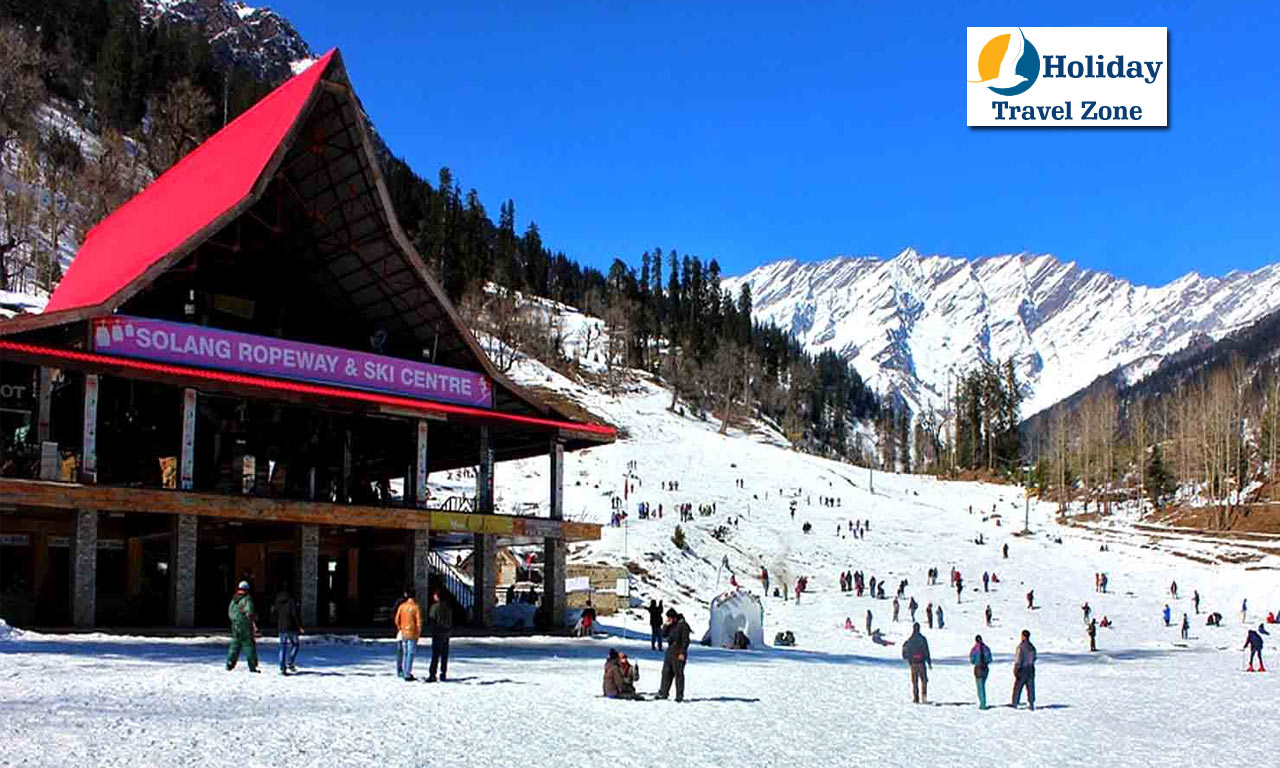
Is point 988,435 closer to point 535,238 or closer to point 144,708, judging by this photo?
point 535,238

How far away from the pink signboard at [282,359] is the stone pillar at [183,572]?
3.94 meters

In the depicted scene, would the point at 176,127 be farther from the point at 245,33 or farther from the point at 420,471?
the point at 245,33

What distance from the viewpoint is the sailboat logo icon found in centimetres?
4362

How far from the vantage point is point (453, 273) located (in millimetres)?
114875

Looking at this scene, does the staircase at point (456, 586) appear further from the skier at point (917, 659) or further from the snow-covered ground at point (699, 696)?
the skier at point (917, 659)

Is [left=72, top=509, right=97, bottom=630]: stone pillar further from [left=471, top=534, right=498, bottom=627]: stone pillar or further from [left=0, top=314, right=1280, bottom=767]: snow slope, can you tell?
[left=471, top=534, right=498, bottom=627]: stone pillar

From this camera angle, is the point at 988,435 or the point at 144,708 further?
the point at 988,435

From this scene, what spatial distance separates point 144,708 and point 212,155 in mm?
26101

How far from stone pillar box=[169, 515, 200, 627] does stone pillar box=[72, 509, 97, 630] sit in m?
1.77

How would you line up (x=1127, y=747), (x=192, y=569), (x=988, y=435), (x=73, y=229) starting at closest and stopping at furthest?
(x=1127, y=747)
(x=192, y=569)
(x=73, y=229)
(x=988, y=435)

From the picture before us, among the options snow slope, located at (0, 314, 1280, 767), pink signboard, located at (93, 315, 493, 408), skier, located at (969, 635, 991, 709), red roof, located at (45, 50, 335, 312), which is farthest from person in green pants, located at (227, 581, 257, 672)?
skier, located at (969, 635, 991, 709)

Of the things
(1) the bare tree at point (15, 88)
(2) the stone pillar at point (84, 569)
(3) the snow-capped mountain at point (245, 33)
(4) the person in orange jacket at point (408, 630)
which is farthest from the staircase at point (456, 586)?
(3) the snow-capped mountain at point (245, 33)

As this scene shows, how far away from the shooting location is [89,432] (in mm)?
28000

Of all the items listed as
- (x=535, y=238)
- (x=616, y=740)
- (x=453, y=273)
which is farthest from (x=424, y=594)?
(x=535, y=238)
